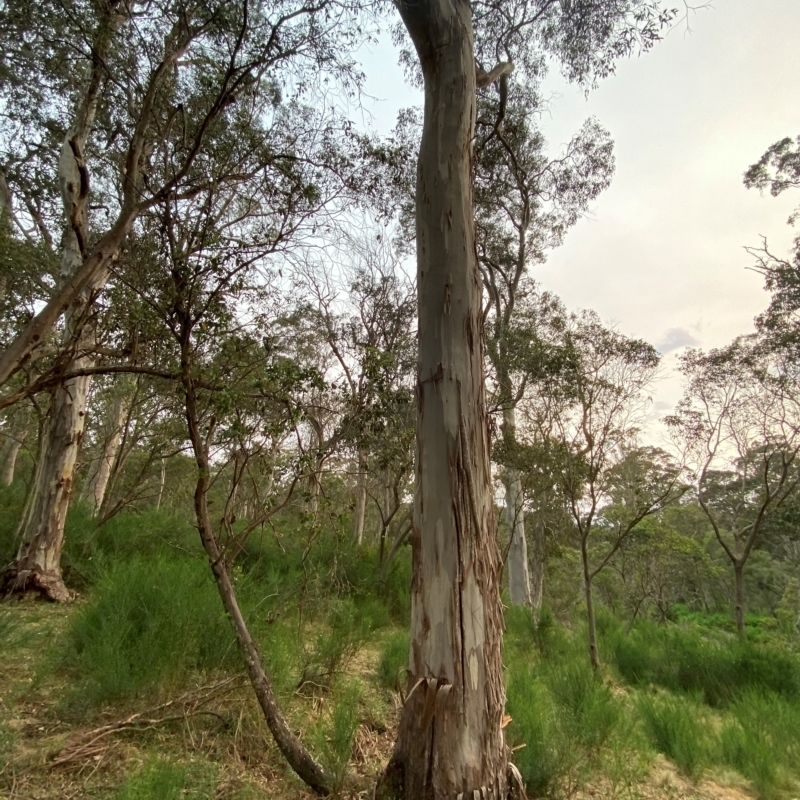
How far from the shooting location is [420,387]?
267 centimetres

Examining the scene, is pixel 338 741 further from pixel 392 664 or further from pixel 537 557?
pixel 537 557

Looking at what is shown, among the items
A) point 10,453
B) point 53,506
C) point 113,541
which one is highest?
point 10,453

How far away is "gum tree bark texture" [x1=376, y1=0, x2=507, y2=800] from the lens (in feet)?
6.95

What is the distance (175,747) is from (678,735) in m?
3.31

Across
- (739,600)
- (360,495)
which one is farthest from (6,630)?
(739,600)

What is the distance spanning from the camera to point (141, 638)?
9.84 feet

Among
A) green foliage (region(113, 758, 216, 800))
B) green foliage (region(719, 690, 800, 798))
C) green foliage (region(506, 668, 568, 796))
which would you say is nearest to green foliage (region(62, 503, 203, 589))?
green foliage (region(113, 758, 216, 800))

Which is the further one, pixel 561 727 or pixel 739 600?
pixel 739 600

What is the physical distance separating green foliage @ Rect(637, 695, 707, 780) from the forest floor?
7cm

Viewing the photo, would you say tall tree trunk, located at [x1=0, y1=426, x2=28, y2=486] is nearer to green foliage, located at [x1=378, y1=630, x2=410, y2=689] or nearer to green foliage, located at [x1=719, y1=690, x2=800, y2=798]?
green foliage, located at [x1=378, y1=630, x2=410, y2=689]

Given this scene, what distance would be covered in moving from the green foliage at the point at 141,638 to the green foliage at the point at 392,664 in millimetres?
1431

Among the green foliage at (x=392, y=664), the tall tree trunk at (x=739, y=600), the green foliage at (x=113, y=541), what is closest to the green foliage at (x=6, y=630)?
the green foliage at (x=113, y=541)

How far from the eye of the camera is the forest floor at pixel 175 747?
6.93ft

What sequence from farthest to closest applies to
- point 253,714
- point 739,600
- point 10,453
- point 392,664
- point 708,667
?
point 10,453 < point 739,600 < point 708,667 < point 392,664 < point 253,714
